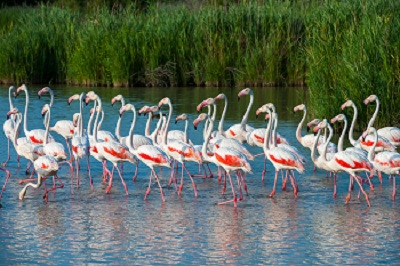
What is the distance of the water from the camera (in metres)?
8.19

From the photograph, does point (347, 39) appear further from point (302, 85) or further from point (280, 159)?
point (302, 85)

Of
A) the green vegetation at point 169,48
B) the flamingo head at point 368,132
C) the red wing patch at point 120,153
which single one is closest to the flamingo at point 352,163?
the flamingo head at point 368,132

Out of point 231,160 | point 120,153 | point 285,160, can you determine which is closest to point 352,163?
point 285,160

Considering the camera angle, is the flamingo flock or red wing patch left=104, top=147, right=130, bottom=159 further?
red wing patch left=104, top=147, right=130, bottom=159

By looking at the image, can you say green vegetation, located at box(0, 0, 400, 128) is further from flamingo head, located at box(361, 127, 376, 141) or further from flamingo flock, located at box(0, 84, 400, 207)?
flamingo head, located at box(361, 127, 376, 141)

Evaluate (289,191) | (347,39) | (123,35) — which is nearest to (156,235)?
(289,191)

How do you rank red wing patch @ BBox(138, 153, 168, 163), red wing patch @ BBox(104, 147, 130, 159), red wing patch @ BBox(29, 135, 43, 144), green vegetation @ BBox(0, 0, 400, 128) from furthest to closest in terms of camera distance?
green vegetation @ BBox(0, 0, 400, 128) → red wing patch @ BBox(29, 135, 43, 144) → red wing patch @ BBox(104, 147, 130, 159) → red wing patch @ BBox(138, 153, 168, 163)

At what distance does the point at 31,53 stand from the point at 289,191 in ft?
50.2

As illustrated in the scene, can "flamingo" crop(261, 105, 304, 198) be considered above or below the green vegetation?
below

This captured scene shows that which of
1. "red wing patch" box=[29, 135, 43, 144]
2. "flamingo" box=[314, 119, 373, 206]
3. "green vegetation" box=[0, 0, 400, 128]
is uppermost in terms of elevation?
"green vegetation" box=[0, 0, 400, 128]

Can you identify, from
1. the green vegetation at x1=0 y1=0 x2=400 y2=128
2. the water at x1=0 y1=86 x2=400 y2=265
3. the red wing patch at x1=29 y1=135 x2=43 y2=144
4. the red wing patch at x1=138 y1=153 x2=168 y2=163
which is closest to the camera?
the water at x1=0 y1=86 x2=400 y2=265

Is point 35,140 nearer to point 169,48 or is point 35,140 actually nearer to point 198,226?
point 198,226

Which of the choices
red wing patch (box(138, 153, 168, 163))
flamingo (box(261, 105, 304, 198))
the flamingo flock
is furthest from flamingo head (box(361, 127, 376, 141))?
red wing patch (box(138, 153, 168, 163))

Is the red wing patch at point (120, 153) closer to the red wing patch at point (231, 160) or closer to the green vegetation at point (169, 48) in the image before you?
the red wing patch at point (231, 160)
